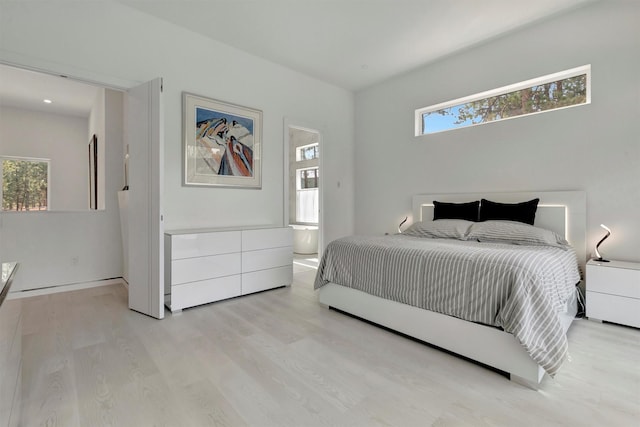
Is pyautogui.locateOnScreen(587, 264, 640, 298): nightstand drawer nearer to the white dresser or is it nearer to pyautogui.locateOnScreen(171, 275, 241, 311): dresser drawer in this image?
the white dresser

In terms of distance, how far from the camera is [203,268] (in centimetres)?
→ 297

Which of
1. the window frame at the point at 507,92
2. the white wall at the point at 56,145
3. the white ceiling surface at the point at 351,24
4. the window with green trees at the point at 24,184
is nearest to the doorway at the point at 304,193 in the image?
→ the window frame at the point at 507,92

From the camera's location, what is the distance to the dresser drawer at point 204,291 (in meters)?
2.80

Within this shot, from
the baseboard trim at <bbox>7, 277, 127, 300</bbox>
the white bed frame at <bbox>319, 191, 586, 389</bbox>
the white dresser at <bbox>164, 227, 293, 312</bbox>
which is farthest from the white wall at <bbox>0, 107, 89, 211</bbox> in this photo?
the white bed frame at <bbox>319, 191, 586, 389</bbox>

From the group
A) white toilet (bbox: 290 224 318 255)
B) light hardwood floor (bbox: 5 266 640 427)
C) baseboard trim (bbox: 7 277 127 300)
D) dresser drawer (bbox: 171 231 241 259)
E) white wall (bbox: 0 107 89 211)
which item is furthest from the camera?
white toilet (bbox: 290 224 318 255)

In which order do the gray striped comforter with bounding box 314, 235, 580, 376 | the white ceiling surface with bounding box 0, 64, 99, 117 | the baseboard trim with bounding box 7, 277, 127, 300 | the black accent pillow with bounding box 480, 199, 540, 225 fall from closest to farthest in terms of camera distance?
the gray striped comforter with bounding box 314, 235, 580, 376
the black accent pillow with bounding box 480, 199, 540, 225
the baseboard trim with bounding box 7, 277, 127, 300
the white ceiling surface with bounding box 0, 64, 99, 117

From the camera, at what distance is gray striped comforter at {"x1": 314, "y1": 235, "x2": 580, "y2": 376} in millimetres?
1631

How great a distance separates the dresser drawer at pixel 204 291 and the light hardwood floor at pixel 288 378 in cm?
27

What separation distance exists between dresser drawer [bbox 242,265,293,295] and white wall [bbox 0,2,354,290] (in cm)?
72

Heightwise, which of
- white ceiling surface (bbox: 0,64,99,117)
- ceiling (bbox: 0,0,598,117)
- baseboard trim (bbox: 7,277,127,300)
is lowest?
baseboard trim (bbox: 7,277,127,300)

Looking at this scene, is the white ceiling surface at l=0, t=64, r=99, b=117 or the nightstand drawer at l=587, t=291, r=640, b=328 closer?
the nightstand drawer at l=587, t=291, r=640, b=328

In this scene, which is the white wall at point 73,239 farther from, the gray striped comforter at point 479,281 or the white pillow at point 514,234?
the white pillow at point 514,234

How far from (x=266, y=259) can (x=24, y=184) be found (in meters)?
5.38

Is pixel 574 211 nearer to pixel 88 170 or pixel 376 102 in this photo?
pixel 376 102
